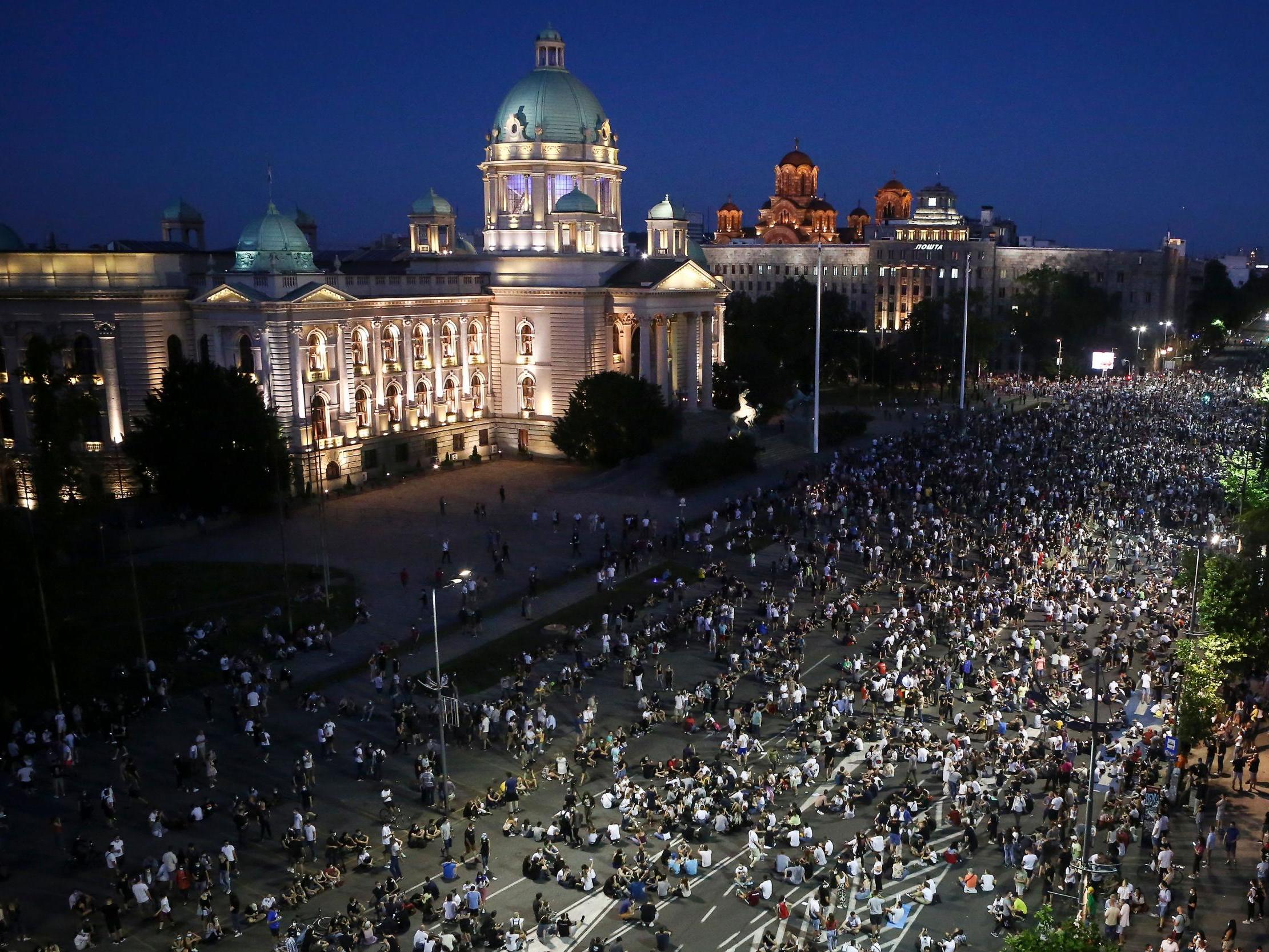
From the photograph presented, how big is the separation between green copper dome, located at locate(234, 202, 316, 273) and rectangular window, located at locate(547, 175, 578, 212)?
1989 cm

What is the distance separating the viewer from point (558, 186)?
77.1 m

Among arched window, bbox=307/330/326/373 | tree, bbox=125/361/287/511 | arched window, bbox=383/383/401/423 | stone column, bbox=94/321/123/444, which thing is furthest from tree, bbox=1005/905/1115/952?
arched window, bbox=383/383/401/423

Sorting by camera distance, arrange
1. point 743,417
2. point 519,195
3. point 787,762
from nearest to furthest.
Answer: point 787,762
point 743,417
point 519,195

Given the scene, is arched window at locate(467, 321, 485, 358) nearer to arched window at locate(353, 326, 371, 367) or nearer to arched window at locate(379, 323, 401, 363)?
arched window at locate(379, 323, 401, 363)

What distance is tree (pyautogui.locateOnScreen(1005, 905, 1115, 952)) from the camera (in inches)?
677

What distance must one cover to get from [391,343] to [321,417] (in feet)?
23.7

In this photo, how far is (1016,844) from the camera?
2350 centimetres

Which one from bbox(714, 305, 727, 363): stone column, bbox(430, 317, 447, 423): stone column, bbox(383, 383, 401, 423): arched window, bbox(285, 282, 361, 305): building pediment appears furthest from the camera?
bbox(714, 305, 727, 363): stone column

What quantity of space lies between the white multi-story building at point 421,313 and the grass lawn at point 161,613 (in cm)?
1042

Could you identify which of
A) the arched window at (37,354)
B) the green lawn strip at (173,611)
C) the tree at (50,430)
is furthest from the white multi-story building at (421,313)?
the arched window at (37,354)

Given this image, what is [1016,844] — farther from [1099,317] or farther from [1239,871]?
[1099,317]

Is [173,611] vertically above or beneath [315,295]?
beneath

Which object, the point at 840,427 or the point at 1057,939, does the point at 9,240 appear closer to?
the point at 840,427

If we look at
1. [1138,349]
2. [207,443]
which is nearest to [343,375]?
[207,443]
